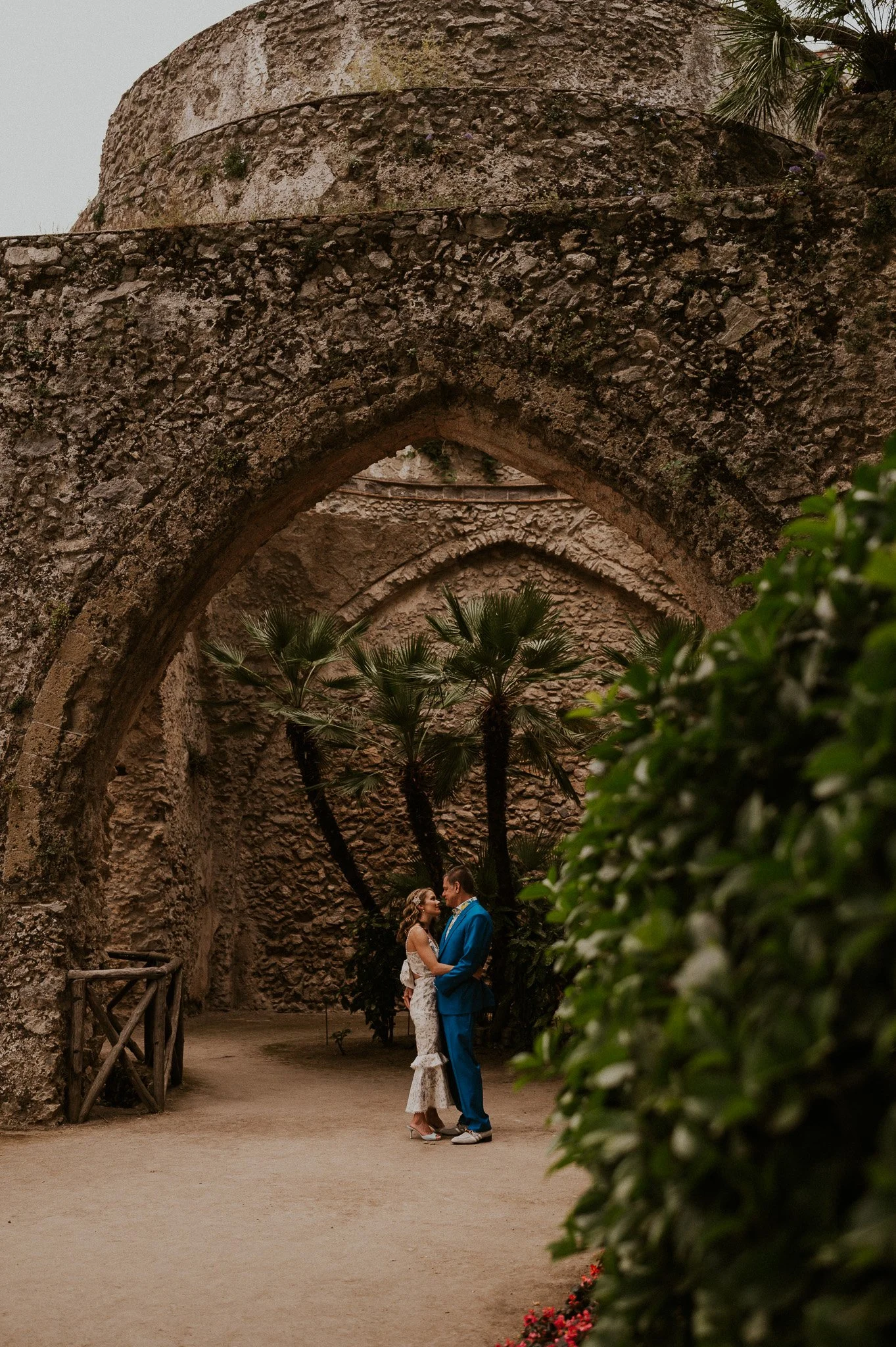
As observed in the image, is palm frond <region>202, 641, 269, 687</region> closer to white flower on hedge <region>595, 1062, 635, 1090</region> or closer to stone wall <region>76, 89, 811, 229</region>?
stone wall <region>76, 89, 811, 229</region>

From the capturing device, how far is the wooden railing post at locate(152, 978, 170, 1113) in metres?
6.12

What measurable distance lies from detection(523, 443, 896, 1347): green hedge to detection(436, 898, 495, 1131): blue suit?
421 cm

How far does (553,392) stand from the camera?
543 cm

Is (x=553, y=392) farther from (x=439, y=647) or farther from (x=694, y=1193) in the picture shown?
(x=439, y=647)

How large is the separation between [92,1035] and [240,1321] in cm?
311

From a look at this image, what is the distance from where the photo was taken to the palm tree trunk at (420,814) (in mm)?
8461

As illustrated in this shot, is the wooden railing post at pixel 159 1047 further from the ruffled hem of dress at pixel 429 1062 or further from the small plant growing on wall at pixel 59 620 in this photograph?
the small plant growing on wall at pixel 59 620

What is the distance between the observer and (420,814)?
27.7ft

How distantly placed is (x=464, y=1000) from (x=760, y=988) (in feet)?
16.2

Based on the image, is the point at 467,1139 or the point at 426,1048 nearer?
the point at 467,1139

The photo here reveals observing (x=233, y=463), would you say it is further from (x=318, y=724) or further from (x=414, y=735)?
(x=318, y=724)

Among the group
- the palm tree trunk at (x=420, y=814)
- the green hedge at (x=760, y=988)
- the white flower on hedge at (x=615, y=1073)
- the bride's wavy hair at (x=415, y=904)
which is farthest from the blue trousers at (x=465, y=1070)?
the white flower on hedge at (x=615, y=1073)

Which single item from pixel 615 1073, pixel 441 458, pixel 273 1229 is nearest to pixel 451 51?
pixel 441 458

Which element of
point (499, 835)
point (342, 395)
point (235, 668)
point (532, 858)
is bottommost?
point (532, 858)
